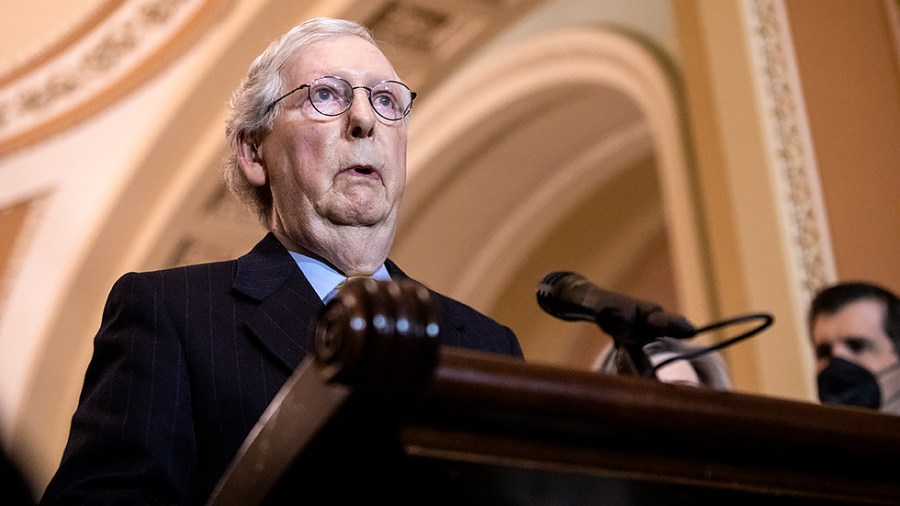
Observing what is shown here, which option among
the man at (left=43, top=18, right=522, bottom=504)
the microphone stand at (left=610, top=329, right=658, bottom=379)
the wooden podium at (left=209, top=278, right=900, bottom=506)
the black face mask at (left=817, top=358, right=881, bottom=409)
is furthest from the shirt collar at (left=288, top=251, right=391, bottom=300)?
the black face mask at (left=817, top=358, right=881, bottom=409)

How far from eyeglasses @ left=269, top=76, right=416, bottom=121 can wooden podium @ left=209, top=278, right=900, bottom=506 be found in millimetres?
855

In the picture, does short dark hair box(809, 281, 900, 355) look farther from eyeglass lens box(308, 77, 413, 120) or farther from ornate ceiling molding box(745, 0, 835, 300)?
eyeglass lens box(308, 77, 413, 120)

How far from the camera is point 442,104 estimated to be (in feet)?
24.1

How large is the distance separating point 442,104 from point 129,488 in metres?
6.11

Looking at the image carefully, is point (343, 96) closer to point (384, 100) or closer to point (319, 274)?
point (384, 100)

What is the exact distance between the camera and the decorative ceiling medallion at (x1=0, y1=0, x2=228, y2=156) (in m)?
8.11

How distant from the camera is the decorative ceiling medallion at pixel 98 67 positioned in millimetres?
8109

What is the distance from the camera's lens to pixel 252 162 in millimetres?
1974

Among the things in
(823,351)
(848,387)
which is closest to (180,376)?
(848,387)

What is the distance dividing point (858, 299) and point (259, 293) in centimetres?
196

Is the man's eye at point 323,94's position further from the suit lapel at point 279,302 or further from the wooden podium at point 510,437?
the wooden podium at point 510,437

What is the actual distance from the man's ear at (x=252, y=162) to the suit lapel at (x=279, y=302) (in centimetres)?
19

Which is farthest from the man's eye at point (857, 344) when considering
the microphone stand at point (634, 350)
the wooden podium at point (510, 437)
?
the wooden podium at point (510, 437)

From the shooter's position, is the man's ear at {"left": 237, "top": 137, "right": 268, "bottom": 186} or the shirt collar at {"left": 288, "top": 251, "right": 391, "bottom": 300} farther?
the man's ear at {"left": 237, "top": 137, "right": 268, "bottom": 186}
